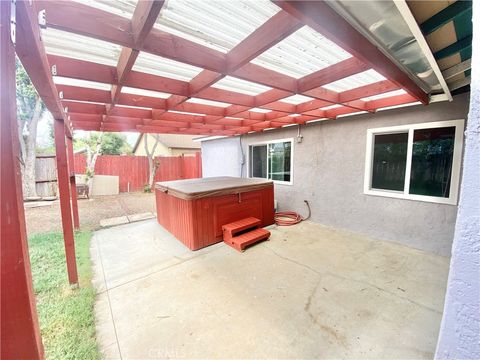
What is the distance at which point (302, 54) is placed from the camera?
2020 millimetres

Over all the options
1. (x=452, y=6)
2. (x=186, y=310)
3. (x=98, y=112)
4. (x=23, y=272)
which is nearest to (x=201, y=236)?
(x=186, y=310)

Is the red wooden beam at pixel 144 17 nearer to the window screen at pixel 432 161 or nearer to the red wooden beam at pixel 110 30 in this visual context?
the red wooden beam at pixel 110 30

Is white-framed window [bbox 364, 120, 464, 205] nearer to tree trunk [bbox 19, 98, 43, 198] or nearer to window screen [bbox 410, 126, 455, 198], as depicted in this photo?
window screen [bbox 410, 126, 455, 198]

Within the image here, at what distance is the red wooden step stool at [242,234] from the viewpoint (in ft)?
12.6

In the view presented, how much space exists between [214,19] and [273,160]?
519cm

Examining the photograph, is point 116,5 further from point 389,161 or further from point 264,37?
point 389,161

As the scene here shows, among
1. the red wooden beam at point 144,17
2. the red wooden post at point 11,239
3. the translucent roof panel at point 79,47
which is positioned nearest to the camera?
the red wooden post at point 11,239

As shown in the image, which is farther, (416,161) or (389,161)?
(389,161)

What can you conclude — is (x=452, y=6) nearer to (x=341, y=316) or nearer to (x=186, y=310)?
(x=341, y=316)

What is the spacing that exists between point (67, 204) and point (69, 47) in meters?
1.98

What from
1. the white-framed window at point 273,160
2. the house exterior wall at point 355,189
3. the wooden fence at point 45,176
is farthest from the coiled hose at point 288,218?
the wooden fence at point 45,176

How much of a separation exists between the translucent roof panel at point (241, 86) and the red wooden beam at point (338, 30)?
1.35 m

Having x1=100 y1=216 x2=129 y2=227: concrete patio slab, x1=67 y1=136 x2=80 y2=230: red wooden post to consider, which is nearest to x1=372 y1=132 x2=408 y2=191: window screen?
x1=100 y1=216 x2=129 y2=227: concrete patio slab

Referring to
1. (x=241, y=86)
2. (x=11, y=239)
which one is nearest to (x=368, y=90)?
(x=241, y=86)
